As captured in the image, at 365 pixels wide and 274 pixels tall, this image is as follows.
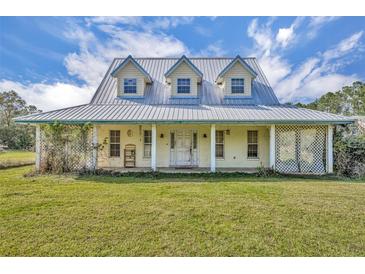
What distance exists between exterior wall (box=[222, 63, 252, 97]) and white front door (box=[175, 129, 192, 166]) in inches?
143

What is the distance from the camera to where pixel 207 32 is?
12039 mm

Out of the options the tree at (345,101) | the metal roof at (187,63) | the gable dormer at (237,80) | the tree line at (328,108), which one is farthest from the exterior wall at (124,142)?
the tree at (345,101)

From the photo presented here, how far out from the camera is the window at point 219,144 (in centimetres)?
1278

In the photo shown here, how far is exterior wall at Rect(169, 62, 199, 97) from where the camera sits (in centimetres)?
1340

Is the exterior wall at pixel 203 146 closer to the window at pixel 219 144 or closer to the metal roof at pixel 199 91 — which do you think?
the window at pixel 219 144

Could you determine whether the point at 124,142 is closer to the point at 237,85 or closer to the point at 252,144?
the point at 252,144

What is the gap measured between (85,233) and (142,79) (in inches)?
428

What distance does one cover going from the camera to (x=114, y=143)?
12.8 meters

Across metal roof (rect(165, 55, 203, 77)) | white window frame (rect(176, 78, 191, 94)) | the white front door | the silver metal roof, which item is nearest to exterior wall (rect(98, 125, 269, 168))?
the white front door

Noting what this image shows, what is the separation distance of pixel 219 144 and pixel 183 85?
4288 mm

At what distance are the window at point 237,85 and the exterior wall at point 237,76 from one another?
0.18 metres

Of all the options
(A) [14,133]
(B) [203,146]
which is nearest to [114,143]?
(B) [203,146]
